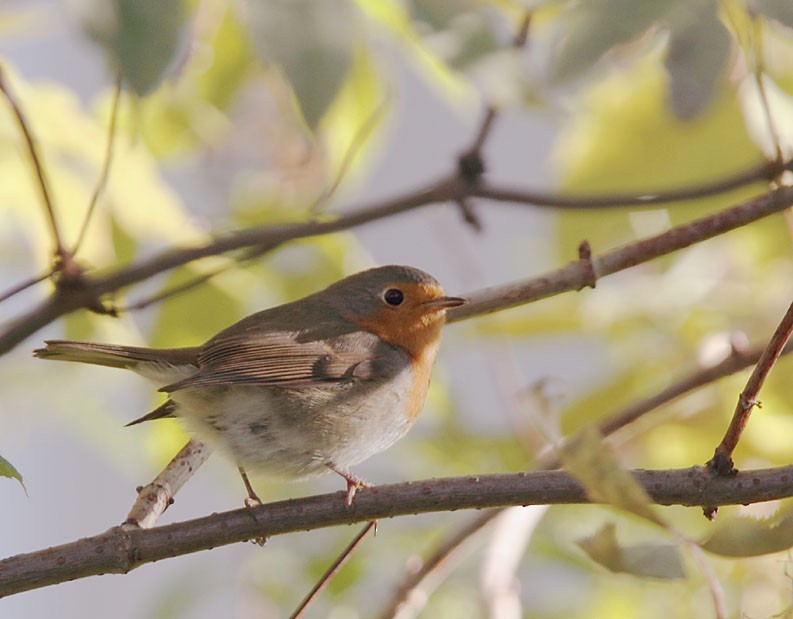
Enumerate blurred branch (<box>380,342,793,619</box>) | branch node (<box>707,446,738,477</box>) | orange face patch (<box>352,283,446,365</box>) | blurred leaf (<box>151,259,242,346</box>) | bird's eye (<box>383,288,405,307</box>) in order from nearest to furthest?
1. branch node (<box>707,446,738,477</box>)
2. blurred branch (<box>380,342,793,619</box>)
3. blurred leaf (<box>151,259,242,346</box>)
4. orange face patch (<box>352,283,446,365</box>)
5. bird's eye (<box>383,288,405,307</box>)

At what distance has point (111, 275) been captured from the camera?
1.84 m

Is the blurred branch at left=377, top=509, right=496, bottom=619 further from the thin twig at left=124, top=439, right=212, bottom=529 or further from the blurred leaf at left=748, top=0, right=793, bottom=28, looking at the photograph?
the blurred leaf at left=748, top=0, right=793, bottom=28

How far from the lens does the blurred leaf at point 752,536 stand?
1.31 meters

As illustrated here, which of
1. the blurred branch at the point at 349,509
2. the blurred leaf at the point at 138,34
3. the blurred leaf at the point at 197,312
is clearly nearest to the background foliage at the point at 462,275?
the blurred leaf at the point at 197,312

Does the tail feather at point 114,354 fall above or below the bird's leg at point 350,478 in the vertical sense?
above

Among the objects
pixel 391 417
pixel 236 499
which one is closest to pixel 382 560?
pixel 391 417

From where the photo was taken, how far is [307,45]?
4.33ft

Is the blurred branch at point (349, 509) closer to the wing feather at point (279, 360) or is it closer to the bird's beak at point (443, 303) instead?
the wing feather at point (279, 360)

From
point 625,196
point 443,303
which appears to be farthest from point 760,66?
point 443,303

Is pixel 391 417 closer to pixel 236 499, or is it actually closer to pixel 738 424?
pixel 236 499

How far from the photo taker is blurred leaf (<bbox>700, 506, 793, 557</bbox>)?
131cm

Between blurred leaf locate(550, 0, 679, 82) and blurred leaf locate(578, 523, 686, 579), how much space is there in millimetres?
629

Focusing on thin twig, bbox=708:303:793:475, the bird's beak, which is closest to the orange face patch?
the bird's beak

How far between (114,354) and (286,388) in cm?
44
